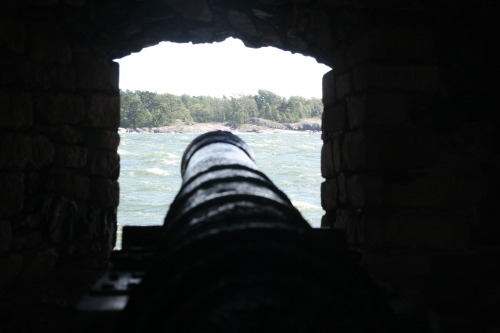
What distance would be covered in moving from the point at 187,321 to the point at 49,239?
9.27ft

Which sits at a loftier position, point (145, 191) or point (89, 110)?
point (89, 110)

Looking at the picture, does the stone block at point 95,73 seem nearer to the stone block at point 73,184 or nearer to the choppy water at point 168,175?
the stone block at point 73,184

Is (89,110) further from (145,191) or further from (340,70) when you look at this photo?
(145,191)

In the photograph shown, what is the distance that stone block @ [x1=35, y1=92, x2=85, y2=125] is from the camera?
375 cm

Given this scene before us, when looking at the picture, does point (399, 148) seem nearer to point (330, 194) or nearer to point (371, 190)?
point (371, 190)

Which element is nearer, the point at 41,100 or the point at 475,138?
the point at 475,138

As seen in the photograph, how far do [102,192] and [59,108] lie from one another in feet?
2.41

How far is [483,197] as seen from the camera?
132 inches

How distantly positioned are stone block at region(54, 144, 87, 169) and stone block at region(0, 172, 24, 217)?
33cm

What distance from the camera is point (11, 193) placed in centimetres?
354

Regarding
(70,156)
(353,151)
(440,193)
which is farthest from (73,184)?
(440,193)

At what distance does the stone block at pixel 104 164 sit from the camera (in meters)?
4.12

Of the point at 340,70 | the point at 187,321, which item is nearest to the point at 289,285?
the point at 187,321

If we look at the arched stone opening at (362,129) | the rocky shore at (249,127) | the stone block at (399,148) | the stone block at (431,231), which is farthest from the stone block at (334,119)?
the rocky shore at (249,127)
